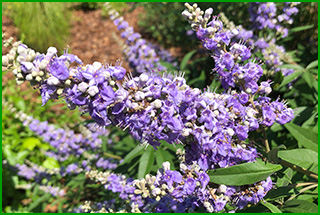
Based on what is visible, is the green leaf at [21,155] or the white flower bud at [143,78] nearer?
the white flower bud at [143,78]

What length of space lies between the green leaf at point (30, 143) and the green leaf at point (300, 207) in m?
5.30

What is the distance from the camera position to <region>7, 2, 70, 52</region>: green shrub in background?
8812mm

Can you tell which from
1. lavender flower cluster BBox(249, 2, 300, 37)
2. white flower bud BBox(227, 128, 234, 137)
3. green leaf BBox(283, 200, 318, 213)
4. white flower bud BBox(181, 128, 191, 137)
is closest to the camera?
white flower bud BBox(181, 128, 191, 137)

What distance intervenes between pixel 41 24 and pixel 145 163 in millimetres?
8012

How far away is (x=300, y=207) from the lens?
215 centimetres

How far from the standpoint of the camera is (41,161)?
6094 millimetres

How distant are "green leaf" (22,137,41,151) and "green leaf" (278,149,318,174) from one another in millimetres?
5390

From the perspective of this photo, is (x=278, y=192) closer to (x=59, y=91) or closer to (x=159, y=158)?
(x=159, y=158)

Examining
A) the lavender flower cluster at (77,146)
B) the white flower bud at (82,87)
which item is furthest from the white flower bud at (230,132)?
the lavender flower cluster at (77,146)

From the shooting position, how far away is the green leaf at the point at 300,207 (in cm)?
207

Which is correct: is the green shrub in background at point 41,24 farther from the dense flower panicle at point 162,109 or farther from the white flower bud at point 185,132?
the white flower bud at point 185,132

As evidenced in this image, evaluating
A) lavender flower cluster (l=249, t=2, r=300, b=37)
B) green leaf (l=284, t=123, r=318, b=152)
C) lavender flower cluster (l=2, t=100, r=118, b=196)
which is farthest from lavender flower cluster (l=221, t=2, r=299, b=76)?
lavender flower cluster (l=2, t=100, r=118, b=196)

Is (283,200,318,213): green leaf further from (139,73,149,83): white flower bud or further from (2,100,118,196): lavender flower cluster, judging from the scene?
(2,100,118,196): lavender flower cluster

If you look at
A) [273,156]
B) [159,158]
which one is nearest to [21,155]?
[159,158]
